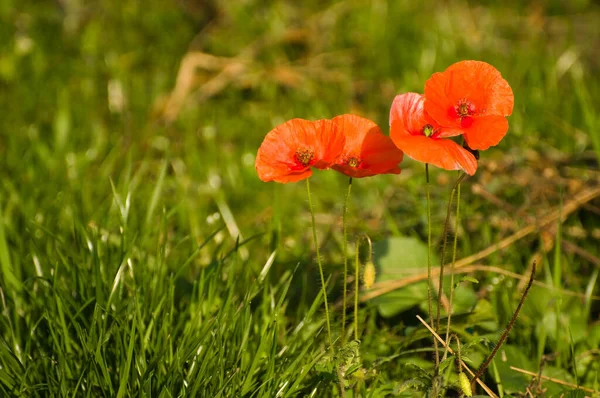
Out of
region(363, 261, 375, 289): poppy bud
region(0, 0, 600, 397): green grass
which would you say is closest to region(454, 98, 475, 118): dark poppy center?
region(363, 261, 375, 289): poppy bud

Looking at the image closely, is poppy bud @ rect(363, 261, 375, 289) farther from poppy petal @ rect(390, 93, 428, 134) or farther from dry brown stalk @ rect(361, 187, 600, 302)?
dry brown stalk @ rect(361, 187, 600, 302)

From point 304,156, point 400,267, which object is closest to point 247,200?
point 400,267

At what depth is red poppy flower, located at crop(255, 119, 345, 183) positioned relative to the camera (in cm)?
162

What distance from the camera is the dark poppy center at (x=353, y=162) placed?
165 cm

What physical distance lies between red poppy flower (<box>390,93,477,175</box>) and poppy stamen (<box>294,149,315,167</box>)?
199 mm

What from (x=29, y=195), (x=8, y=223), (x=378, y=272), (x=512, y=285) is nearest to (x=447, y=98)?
(x=378, y=272)

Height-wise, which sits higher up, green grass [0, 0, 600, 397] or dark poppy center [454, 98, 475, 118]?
dark poppy center [454, 98, 475, 118]

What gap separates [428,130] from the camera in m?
1.58

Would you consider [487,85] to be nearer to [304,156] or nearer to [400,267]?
[304,156]

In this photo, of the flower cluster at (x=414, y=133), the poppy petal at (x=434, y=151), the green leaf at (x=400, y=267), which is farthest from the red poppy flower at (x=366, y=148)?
the green leaf at (x=400, y=267)

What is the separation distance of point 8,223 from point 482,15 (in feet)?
10.8

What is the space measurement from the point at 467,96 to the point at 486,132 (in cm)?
11

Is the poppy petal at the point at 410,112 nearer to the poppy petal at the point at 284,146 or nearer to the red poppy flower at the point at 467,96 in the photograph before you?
the red poppy flower at the point at 467,96

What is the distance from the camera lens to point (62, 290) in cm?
206
